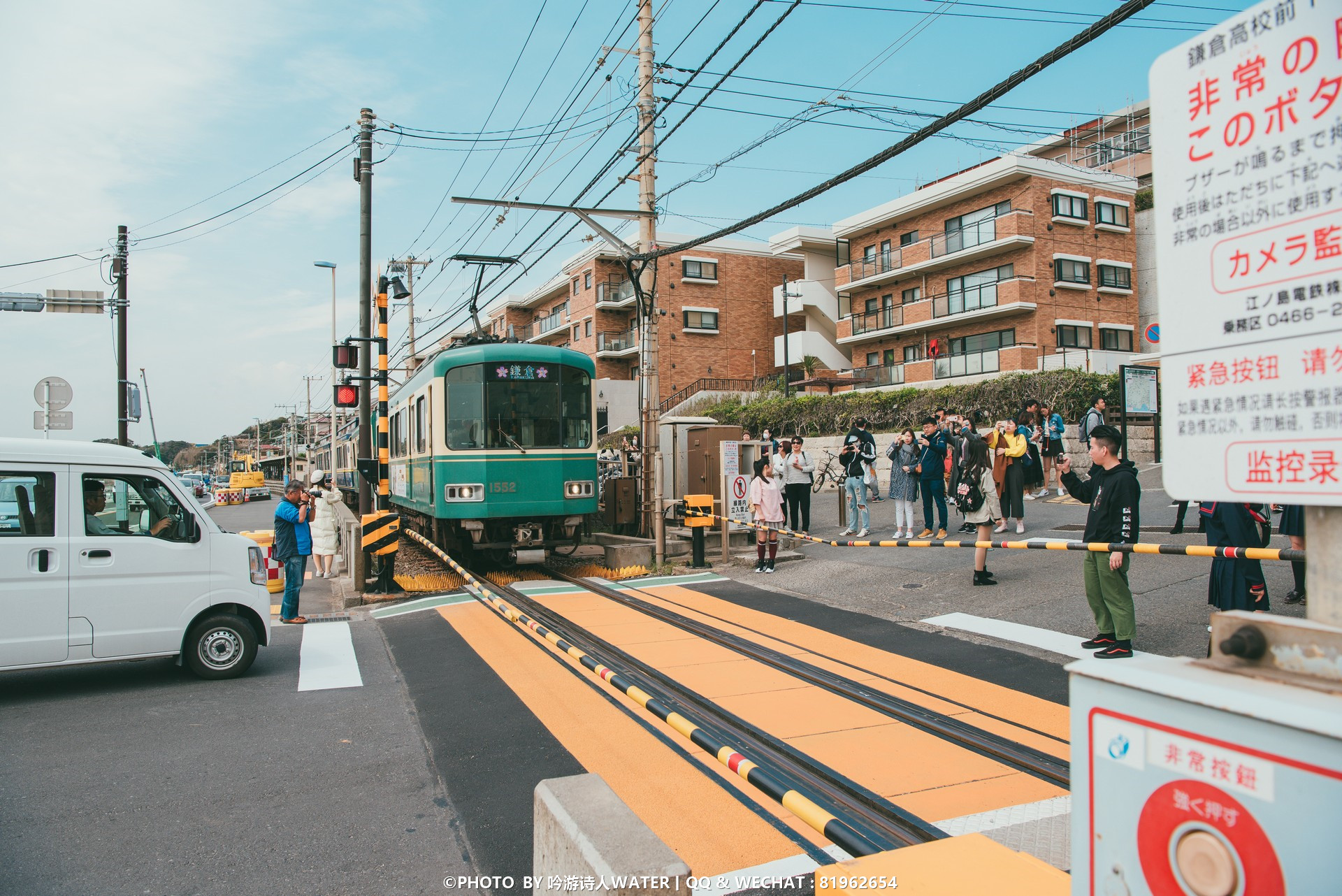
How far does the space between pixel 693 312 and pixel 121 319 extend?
23701 millimetres

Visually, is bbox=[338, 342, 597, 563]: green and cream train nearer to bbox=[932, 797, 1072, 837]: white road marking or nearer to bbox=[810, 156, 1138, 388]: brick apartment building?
bbox=[932, 797, 1072, 837]: white road marking

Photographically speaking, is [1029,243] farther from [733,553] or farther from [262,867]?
[262,867]

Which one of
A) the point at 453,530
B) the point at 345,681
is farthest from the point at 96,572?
the point at 453,530

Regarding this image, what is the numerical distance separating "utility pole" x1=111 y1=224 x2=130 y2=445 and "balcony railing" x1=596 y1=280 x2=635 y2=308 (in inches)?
932

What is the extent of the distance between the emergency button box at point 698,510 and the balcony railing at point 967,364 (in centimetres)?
1821

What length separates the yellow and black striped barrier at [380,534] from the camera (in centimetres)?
1062

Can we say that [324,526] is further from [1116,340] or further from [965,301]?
[1116,340]

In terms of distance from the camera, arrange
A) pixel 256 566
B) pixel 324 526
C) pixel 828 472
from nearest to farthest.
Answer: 1. pixel 256 566
2. pixel 324 526
3. pixel 828 472

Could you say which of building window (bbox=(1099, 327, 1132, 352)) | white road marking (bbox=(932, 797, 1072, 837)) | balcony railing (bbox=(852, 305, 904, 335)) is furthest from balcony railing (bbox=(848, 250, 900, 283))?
white road marking (bbox=(932, 797, 1072, 837))

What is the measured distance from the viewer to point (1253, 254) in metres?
1.56

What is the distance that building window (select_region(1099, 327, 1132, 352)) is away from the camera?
92.8ft

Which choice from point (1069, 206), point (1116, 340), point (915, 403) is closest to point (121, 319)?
point (915, 403)

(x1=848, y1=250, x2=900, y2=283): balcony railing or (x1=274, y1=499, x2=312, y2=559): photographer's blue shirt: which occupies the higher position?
(x1=848, y1=250, x2=900, y2=283): balcony railing

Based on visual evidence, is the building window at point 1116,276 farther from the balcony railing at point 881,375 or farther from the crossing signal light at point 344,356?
the crossing signal light at point 344,356
